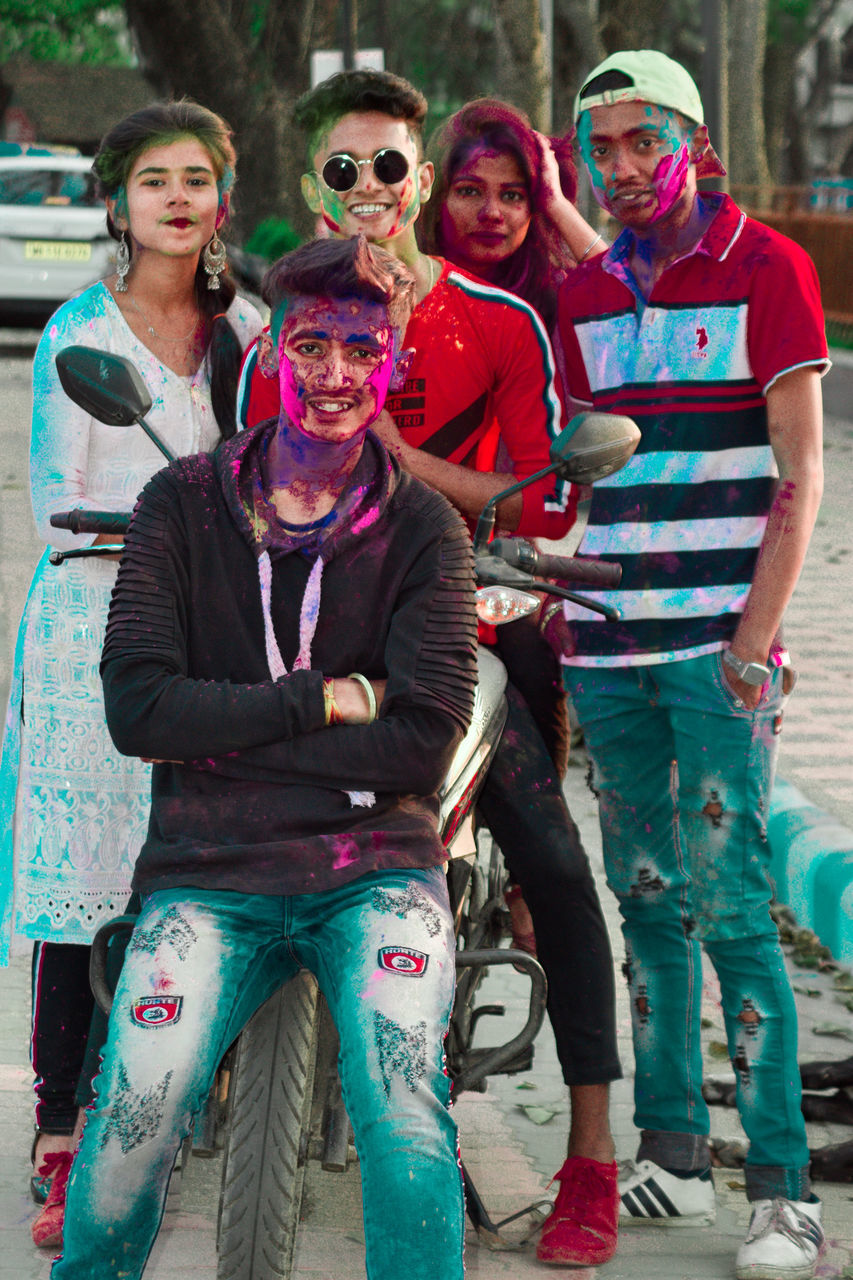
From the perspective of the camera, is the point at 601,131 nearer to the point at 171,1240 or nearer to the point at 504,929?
the point at 504,929

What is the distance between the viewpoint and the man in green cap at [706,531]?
3.47 meters

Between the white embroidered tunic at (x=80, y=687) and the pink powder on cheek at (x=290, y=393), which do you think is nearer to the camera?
the pink powder on cheek at (x=290, y=393)

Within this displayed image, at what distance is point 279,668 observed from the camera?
295 centimetres

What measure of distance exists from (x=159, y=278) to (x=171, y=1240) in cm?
194

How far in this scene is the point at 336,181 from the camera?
3.64 metres

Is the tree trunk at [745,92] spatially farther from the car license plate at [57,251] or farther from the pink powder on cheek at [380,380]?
the pink powder on cheek at [380,380]

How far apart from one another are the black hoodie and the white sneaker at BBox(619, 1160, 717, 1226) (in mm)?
1244

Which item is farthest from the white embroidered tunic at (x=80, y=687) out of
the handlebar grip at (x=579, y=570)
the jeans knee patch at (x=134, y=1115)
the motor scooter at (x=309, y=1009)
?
the jeans knee patch at (x=134, y=1115)

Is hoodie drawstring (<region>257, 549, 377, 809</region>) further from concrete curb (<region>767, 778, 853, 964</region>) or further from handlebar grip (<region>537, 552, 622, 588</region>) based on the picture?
concrete curb (<region>767, 778, 853, 964</region>)

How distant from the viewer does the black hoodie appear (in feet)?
9.31

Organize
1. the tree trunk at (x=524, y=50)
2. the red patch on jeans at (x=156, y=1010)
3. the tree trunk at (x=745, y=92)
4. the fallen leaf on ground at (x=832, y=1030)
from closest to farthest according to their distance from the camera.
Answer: the red patch on jeans at (x=156, y=1010), the fallen leaf on ground at (x=832, y=1030), the tree trunk at (x=524, y=50), the tree trunk at (x=745, y=92)

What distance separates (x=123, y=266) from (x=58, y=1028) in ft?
5.13

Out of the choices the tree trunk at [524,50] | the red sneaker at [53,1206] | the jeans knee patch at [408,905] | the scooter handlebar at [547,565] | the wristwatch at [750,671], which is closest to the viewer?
the jeans knee patch at [408,905]

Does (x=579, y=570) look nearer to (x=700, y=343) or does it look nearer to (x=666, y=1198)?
(x=700, y=343)
